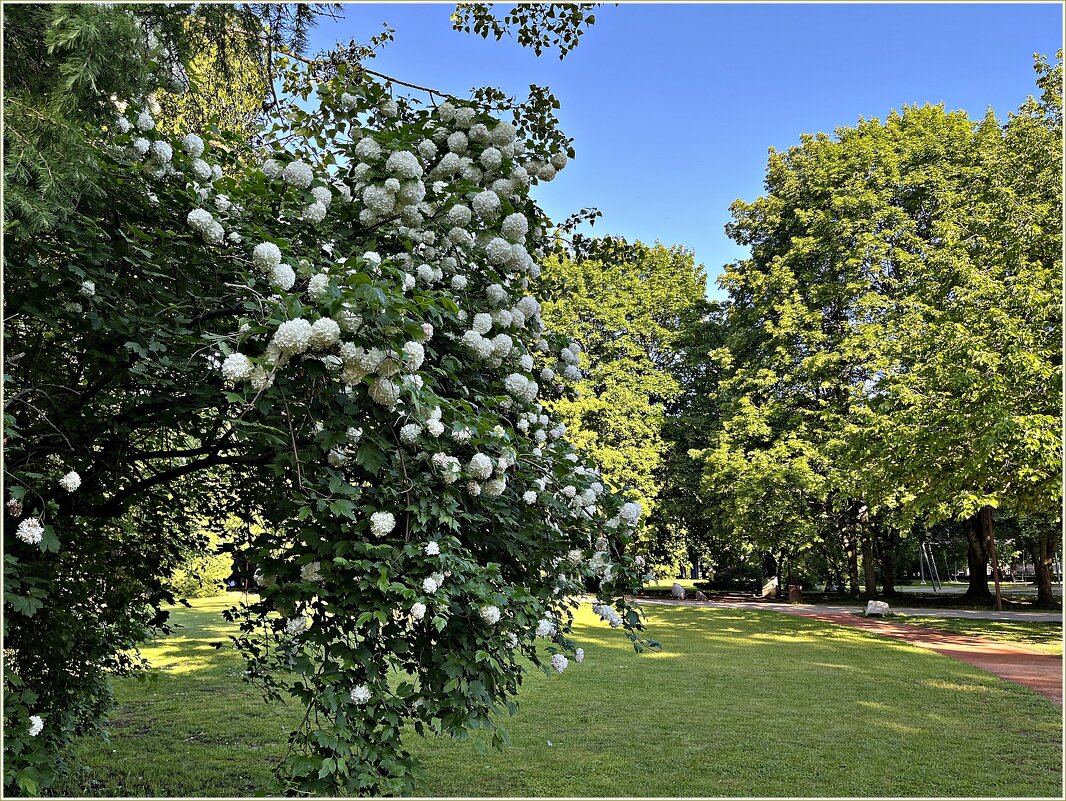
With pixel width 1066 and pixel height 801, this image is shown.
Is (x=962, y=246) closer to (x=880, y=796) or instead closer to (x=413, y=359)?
(x=880, y=796)

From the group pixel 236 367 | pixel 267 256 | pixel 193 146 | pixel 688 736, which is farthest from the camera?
pixel 688 736

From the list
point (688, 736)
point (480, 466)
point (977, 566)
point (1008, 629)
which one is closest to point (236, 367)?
point (480, 466)

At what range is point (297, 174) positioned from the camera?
3785 mm

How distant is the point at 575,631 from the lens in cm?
1614

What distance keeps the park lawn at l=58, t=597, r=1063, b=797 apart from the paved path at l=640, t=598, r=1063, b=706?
48cm

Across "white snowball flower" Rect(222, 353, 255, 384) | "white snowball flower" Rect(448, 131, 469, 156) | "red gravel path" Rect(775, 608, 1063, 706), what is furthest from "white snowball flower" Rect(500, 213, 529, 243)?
Result: "red gravel path" Rect(775, 608, 1063, 706)

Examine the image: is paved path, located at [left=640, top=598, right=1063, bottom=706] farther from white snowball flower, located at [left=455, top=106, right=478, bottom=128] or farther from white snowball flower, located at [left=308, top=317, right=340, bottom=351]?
white snowball flower, located at [left=308, top=317, right=340, bottom=351]

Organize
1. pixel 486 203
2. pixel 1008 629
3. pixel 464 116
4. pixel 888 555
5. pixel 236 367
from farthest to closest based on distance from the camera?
pixel 888 555 < pixel 1008 629 < pixel 464 116 < pixel 486 203 < pixel 236 367

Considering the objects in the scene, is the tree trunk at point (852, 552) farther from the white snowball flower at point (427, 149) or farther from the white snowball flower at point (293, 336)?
the white snowball flower at point (293, 336)

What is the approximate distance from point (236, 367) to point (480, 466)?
3.44ft

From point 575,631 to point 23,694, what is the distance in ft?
44.2

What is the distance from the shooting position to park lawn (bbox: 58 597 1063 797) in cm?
560

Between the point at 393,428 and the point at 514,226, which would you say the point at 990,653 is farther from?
the point at 393,428

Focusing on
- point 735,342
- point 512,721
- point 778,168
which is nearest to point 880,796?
point 512,721
